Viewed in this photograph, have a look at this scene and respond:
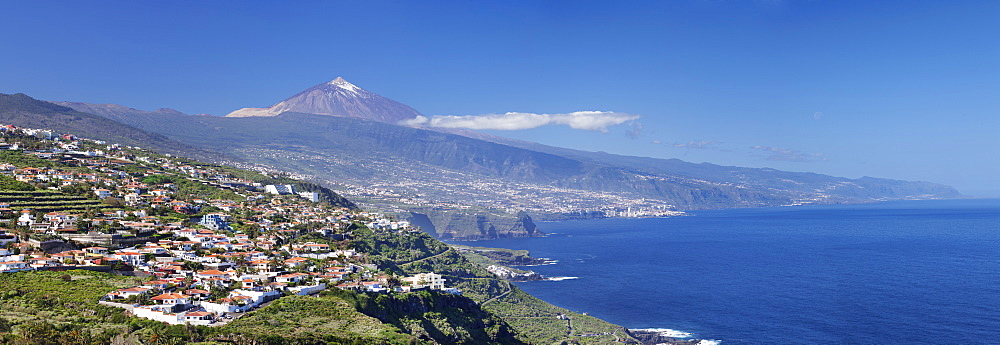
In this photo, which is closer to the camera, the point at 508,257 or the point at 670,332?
the point at 670,332

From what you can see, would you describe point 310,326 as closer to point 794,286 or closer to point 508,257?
point 794,286

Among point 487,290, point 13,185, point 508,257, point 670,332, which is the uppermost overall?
point 13,185

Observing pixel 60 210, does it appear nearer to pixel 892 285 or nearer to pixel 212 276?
pixel 212 276

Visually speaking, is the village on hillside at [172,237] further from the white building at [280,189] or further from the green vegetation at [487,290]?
the white building at [280,189]

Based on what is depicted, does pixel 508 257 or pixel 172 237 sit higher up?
pixel 172 237

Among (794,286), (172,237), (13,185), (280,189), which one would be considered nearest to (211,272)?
(172,237)

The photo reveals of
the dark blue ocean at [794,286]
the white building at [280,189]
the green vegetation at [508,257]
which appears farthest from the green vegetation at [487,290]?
the green vegetation at [508,257]

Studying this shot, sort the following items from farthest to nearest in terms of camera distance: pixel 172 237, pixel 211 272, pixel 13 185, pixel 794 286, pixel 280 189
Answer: pixel 280 189 < pixel 794 286 < pixel 13 185 < pixel 172 237 < pixel 211 272
